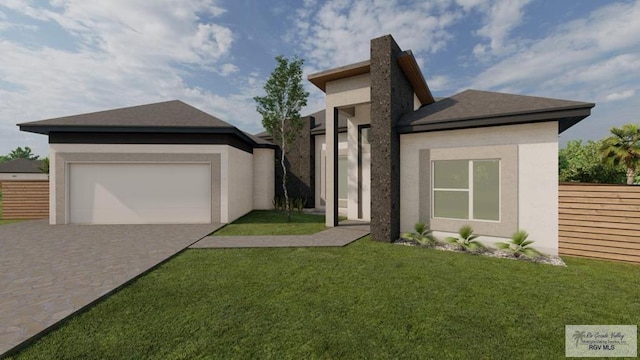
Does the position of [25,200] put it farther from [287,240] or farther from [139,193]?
[287,240]

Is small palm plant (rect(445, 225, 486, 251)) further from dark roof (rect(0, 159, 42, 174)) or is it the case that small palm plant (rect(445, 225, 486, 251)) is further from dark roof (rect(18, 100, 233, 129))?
dark roof (rect(0, 159, 42, 174))

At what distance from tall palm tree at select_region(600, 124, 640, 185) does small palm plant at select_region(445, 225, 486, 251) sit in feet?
62.7

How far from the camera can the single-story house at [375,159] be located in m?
7.21

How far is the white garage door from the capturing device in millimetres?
11211

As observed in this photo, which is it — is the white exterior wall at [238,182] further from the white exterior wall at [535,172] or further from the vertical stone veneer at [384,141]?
the white exterior wall at [535,172]

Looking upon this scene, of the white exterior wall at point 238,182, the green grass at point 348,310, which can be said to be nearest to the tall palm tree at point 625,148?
the green grass at point 348,310

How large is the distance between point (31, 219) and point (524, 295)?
66.2 feet

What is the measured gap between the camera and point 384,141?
28.1 feet

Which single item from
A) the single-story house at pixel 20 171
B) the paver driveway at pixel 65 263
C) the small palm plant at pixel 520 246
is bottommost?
the paver driveway at pixel 65 263

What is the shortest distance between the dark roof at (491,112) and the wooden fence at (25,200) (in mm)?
17846

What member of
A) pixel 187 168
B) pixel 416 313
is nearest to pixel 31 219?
pixel 187 168

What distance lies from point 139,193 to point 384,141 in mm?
11164

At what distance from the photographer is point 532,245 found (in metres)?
7.07

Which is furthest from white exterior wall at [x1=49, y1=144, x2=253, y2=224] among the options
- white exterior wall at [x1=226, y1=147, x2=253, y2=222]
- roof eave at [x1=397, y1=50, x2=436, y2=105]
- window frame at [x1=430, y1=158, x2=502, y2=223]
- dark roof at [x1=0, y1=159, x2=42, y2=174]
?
dark roof at [x1=0, y1=159, x2=42, y2=174]
